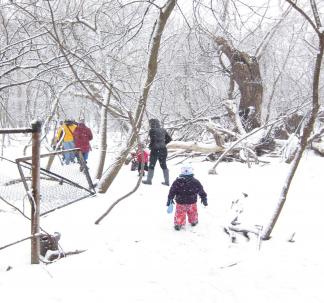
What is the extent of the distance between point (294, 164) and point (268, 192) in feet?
8.94

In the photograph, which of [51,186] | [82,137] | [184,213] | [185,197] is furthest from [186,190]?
[82,137]

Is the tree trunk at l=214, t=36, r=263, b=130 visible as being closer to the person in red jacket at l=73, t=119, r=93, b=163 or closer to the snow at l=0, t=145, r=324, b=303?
the person in red jacket at l=73, t=119, r=93, b=163

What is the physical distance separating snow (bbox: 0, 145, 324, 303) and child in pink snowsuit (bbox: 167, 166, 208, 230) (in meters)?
0.20

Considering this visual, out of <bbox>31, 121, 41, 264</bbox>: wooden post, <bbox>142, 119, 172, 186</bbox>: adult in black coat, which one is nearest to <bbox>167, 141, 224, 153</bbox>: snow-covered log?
<bbox>142, 119, 172, 186</bbox>: adult in black coat

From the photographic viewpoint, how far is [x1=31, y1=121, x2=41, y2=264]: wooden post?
159 inches

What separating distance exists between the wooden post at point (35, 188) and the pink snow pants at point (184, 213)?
276 centimetres

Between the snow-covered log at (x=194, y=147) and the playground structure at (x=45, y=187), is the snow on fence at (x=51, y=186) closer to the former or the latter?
the playground structure at (x=45, y=187)

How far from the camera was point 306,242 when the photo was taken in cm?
638

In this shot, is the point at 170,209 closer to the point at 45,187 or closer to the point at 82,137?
the point at 45,187

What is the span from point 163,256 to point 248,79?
10199 mm

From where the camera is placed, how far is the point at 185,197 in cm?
672

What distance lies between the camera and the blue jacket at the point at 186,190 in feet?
22.1

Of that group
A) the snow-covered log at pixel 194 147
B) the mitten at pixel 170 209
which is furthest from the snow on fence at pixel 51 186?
the snow-covered log at pixel 194 147

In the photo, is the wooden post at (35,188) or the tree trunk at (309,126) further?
the tree trunk at (309,126)
